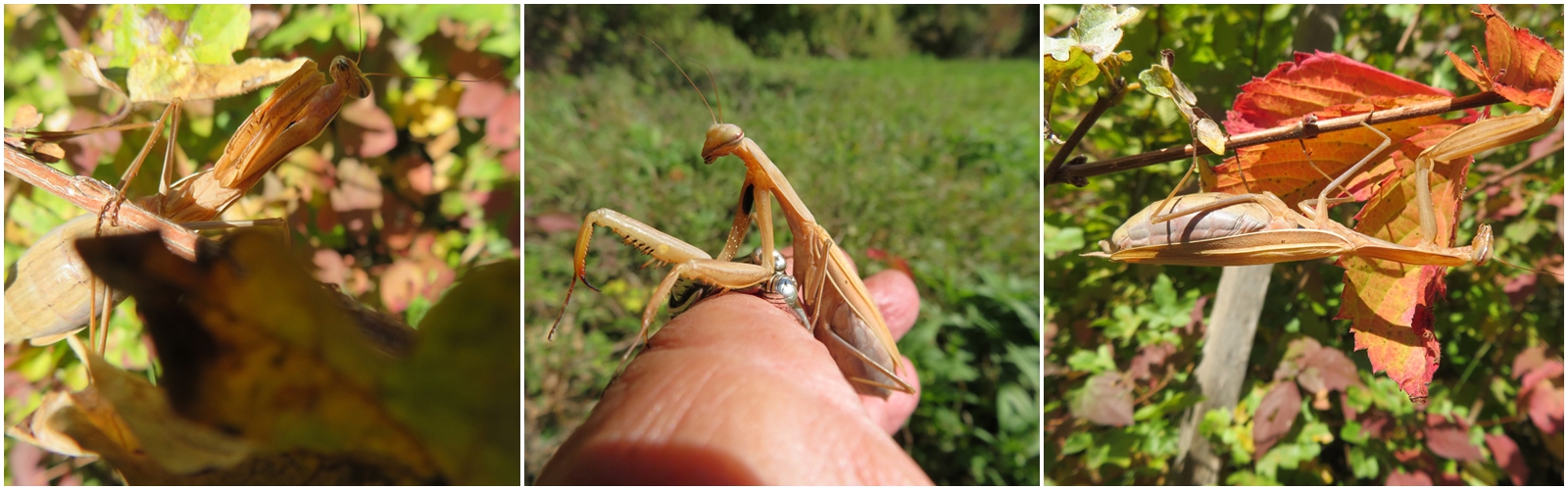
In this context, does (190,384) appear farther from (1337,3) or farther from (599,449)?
(1337,3)

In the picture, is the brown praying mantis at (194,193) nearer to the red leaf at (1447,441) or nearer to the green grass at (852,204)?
the green grass at (852,204)

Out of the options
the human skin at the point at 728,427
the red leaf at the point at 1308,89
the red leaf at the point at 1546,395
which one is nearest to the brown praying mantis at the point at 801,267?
the human skin at the point at 728,427

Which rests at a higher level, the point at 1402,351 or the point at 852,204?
the point at 1402,351

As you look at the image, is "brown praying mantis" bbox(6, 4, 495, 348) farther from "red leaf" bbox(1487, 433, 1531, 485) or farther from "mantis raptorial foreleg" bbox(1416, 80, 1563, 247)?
"red leaf" bbox(1487, 433, 1531, 485)

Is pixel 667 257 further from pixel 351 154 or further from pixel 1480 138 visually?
pixel 1480 138

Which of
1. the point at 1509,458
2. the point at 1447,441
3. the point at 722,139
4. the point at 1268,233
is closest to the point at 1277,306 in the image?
the point at 1447,441

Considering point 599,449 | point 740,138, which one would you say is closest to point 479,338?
point 599,449
